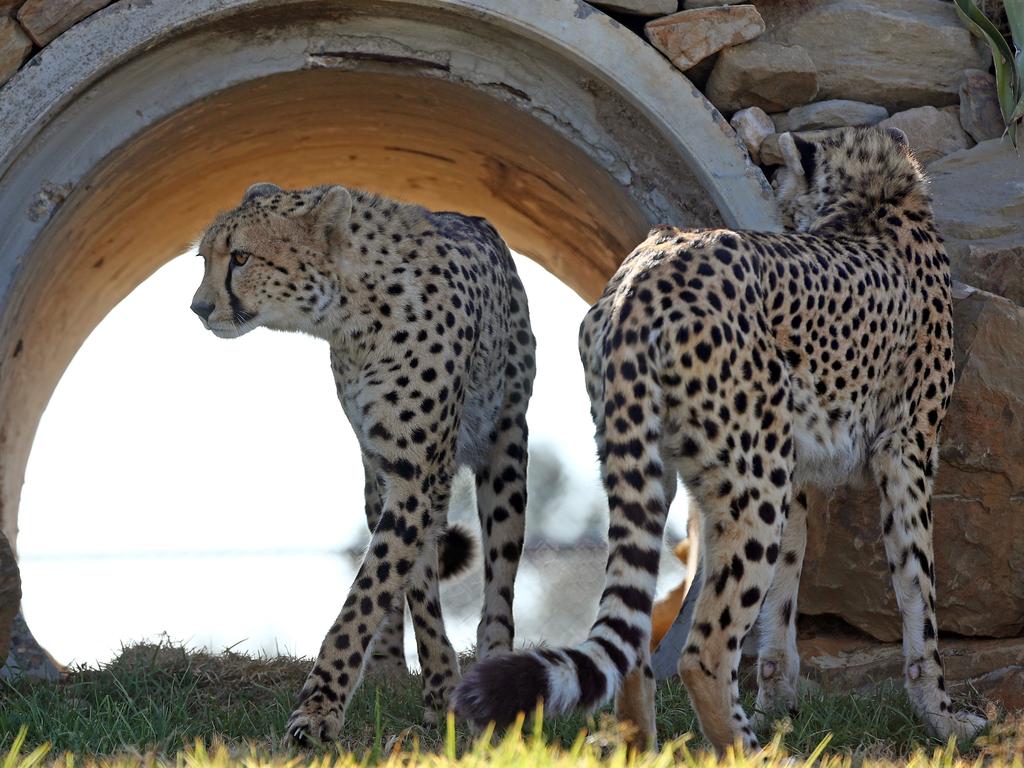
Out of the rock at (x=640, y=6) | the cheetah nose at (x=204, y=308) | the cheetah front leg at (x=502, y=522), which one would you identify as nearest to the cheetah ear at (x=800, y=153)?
the rock at (x=640, y=6)

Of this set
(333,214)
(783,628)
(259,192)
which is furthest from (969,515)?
(259,192)

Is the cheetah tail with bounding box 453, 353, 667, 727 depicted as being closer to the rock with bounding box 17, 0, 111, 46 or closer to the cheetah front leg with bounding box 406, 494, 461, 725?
the cheetah front leg with bounding box 406, 494, 461, 725

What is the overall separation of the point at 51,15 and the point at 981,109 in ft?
10.8

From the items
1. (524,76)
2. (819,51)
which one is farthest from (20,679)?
(819,51)

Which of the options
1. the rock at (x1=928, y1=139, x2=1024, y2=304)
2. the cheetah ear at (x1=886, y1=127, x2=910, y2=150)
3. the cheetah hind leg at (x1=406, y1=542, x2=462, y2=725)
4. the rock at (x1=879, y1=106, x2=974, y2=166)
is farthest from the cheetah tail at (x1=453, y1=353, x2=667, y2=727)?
the rock at (x1=879, y1=106, x2=974, y2=166)

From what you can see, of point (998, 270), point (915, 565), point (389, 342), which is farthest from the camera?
point (998, 270)

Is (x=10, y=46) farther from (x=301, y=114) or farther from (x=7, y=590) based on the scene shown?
(x=7, y=590)

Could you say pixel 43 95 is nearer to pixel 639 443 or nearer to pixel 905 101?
pixel 639 443

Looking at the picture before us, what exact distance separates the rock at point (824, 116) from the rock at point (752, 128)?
82mm

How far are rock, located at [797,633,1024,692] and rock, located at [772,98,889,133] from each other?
1805 mm

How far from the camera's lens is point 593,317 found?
3.69 meters

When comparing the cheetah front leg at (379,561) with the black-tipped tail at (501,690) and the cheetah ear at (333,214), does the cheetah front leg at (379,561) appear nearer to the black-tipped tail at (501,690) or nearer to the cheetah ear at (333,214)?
the cheetah ear at (333,214)

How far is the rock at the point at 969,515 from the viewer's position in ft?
A: 14.8

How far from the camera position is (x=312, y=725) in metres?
3.66
